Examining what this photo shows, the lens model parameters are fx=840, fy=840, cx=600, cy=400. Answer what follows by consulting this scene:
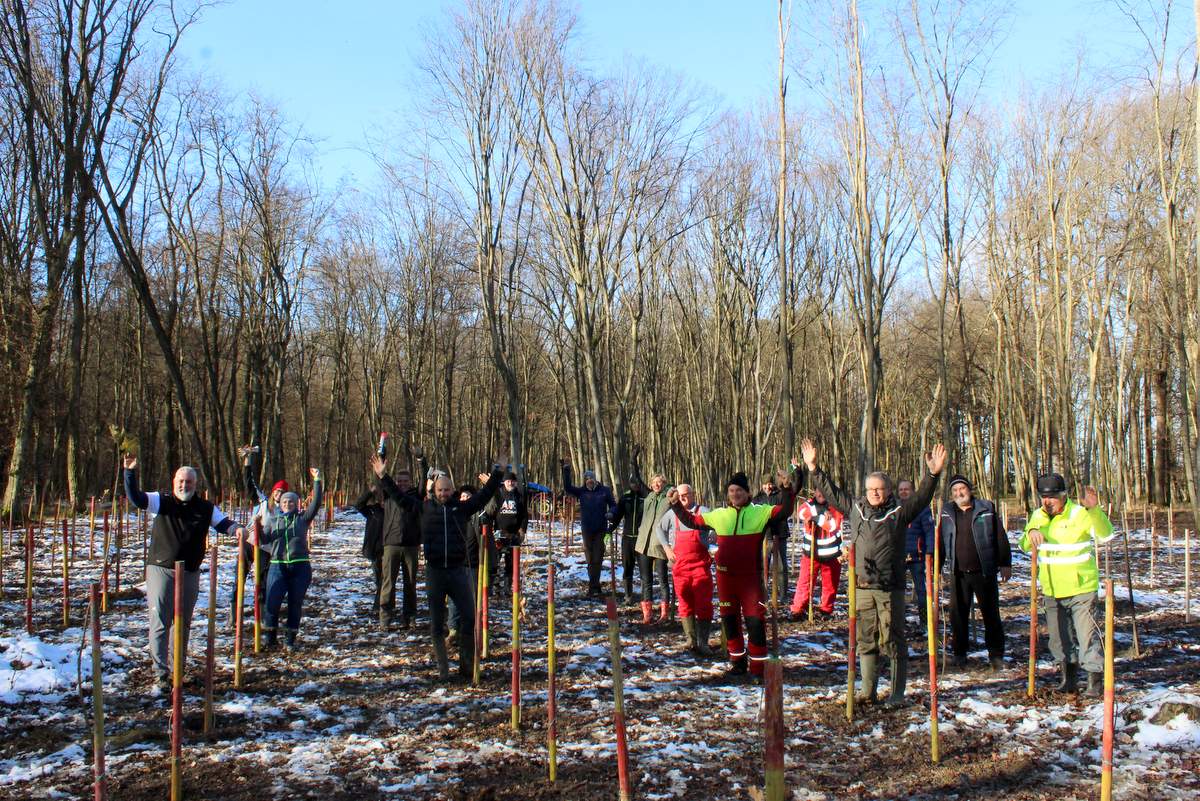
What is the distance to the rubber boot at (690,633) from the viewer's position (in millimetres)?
8570

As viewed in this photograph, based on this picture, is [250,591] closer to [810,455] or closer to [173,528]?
[173,528]

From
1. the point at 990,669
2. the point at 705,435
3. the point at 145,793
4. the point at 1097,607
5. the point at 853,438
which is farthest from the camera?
the point at 853,438

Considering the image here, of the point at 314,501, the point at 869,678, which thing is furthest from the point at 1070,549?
the point at 314,501

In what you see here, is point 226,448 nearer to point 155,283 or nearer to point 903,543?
point 155,283

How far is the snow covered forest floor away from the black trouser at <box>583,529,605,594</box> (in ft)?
6.79

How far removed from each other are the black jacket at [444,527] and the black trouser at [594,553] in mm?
3991

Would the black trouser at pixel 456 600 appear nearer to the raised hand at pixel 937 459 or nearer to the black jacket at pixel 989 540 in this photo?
the raised hand at pixel 937 459

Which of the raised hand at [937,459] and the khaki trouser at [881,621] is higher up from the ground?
the raised hand at [937,459]

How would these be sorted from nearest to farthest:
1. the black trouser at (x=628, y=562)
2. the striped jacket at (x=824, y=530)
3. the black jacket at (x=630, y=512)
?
1. the striped jacket at (x=824, y=530)
2. the black jacket at (x=630, y=512)
3. the black trouser at (x=628, y=562)

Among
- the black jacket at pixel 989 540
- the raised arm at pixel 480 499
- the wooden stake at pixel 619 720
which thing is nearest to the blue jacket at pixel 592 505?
the raised arm at pixel 480 499

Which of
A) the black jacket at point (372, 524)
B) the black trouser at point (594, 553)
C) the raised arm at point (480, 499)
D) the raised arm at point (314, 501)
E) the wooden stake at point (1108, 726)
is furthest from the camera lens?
the black trouser at point (594, 553)

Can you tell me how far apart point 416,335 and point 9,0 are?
17.1 meters

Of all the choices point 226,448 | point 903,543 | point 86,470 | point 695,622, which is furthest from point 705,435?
point 86,470

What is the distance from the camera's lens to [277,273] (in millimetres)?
25375
